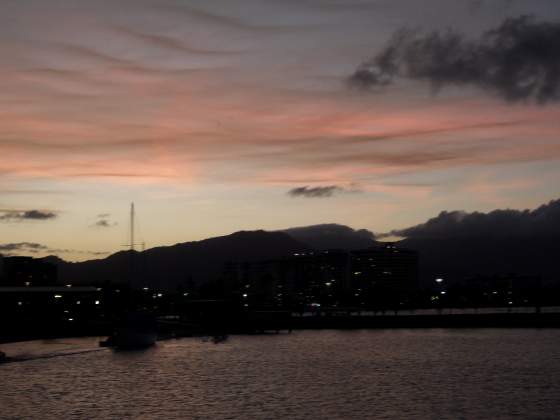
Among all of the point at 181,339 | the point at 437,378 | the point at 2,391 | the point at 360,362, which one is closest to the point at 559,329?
the point at 181,339

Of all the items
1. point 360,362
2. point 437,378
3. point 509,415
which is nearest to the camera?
point 509,415

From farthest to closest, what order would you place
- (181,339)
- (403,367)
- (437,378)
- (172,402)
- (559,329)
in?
1. (559,329)
2. (181,339)
3. (403,367)
4. (437,378)
5. (172,402)

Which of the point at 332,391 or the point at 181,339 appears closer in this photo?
the point at 332,391

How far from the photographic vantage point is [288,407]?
58500mm

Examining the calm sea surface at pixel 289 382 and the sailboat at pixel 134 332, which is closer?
the calm sea surface at pixel 289 382

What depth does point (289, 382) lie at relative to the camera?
73562mm

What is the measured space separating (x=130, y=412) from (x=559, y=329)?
13602cm

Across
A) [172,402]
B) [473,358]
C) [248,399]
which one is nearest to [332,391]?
[248,399]

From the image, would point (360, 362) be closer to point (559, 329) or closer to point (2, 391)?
point (2, 391)

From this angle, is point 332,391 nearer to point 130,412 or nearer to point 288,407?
point 288,407

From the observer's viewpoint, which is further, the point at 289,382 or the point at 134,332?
the point at 134,332

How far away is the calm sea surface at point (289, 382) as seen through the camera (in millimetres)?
57406

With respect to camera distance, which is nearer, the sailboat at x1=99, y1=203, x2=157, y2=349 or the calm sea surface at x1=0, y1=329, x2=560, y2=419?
the calm sea surface at x1=0, y1=329, x2=560, y2=419

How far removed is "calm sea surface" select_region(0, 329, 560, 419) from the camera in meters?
57.4
